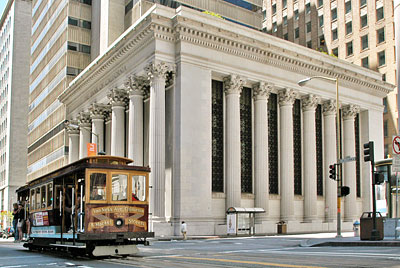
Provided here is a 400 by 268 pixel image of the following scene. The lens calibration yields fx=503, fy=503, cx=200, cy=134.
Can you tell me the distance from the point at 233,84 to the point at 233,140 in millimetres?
4908

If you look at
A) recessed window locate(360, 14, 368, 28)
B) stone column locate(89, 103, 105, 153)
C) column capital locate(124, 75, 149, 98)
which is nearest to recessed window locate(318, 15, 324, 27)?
recessed window locate(360, 14, 368, 28)

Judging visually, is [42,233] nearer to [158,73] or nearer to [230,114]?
[158,73]

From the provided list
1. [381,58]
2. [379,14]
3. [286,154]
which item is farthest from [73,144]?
[379,14]

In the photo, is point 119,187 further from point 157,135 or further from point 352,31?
point 352,31

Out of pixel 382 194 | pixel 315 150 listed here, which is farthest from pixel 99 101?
pixel 382 194

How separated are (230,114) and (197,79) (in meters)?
4.29

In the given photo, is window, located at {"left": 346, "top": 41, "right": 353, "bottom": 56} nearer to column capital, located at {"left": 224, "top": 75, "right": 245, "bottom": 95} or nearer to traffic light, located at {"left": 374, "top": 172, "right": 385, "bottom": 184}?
column capital, located at {"left": 224, "top": 75, "right": 245, "bottom": 95}

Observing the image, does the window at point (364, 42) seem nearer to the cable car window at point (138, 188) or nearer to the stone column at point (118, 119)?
the stone column at point (118, 119)

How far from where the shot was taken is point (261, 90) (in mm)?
45562

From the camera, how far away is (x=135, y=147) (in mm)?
42750

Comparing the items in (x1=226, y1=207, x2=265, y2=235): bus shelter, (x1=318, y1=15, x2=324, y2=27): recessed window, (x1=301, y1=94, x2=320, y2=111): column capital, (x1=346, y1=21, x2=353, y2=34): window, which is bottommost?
(x1=226, y1=207, x2=265, y2=235): bus shelter

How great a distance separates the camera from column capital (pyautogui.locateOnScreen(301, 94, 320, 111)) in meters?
49.5

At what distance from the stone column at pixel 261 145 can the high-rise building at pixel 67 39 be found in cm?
1334

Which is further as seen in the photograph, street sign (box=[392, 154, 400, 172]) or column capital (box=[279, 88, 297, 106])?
column capital (box=[279, 88, 297, 106])
